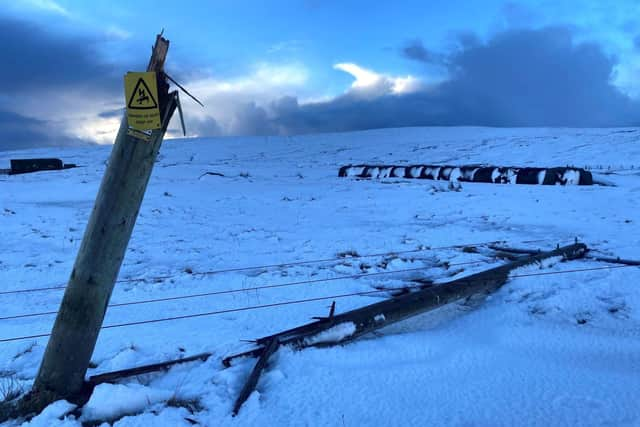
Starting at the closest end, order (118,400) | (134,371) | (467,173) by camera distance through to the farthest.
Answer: (118,400) < (134,371) < (467,173)

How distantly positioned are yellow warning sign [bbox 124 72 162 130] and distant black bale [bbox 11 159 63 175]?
22.9m

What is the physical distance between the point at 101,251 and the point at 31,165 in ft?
77.3

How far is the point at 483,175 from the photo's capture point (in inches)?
A: 612

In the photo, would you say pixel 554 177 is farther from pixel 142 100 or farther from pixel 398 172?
pixel 142 100

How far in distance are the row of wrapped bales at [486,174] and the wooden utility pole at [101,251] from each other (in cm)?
1395

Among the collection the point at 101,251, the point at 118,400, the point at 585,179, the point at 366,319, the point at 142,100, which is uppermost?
the point at 142,100

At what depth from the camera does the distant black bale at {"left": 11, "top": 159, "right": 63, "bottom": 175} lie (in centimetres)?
2147

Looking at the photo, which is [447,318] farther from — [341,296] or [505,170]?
[505,170]

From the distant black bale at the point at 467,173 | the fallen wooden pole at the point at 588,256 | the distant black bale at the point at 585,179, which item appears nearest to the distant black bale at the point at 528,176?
the distant black bale at the point at 585,179

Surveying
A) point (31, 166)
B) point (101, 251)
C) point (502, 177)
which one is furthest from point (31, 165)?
point (101, 251)

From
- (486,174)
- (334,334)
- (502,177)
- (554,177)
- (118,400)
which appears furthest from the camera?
(486,174)

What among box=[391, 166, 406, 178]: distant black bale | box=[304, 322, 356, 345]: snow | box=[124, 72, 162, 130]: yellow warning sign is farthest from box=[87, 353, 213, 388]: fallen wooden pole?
box=[391, 166, 406, 178]: distant black bale

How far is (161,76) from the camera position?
8.20 ft

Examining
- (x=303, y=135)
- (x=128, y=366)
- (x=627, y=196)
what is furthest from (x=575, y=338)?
(x=303, y=135)
